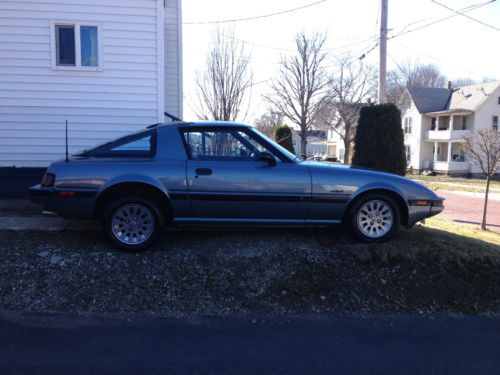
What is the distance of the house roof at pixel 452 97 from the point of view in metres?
38.7

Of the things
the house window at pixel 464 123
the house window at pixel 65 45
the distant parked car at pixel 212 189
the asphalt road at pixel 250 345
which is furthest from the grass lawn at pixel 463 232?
the house window at pixel 464 123

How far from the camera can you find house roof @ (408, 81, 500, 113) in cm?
3869

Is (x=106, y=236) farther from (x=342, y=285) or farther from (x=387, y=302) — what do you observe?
(x=387, y=302)

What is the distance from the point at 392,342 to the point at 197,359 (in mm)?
1769

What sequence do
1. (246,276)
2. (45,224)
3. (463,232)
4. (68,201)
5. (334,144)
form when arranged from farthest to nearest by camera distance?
(334,144) → (463,232) → (45,224) → (68,201) → (246,276)

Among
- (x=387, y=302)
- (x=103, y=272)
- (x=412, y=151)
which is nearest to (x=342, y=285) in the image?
(x=387, y=302)

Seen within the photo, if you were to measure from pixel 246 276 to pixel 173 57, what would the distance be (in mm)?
7857

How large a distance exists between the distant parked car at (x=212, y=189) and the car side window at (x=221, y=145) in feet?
0.04

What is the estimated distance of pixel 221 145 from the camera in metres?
5.52

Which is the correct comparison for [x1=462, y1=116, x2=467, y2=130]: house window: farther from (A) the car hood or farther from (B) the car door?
(B) the car door

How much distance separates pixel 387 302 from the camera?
4.74 m

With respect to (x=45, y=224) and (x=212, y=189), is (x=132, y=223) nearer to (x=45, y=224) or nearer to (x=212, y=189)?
(x=212, y=189)

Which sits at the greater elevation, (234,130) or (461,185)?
(234,130)

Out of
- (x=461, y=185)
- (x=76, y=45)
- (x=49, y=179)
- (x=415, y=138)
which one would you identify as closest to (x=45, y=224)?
(x=49, y=179)
